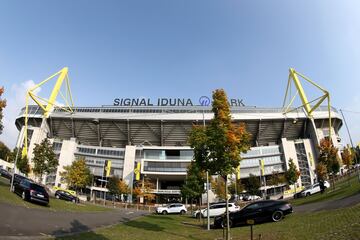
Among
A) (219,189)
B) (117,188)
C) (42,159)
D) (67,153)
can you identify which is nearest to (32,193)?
(42,159)

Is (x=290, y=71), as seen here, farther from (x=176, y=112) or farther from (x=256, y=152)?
(x=176, y=112)

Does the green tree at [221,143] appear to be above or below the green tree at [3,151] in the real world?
below

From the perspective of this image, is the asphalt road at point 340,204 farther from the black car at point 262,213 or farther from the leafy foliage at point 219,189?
the leafy foliage at point 219,189

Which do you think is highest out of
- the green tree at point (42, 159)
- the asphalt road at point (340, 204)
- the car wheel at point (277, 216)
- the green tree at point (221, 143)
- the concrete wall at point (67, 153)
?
the concrete wall at point (67, 153)

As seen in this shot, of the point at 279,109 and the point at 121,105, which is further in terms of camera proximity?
the point at 121,105

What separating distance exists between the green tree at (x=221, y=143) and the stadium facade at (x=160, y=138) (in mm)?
70304

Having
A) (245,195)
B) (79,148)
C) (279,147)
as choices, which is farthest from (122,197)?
(279,147)

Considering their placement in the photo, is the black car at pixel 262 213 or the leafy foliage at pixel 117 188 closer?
the black car at pixel 262 213

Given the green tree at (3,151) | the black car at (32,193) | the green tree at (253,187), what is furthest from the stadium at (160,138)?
the black car at (32,193)

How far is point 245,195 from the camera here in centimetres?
7931

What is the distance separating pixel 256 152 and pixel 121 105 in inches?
2010

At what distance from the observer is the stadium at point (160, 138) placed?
8812 cm

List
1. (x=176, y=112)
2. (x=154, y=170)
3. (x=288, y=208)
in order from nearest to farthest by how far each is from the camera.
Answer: (x=288, y=208) → (x=154, y=170) → (x=176, y=112)

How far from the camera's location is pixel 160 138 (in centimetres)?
9362
